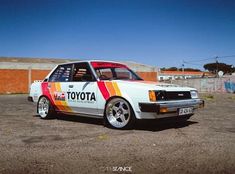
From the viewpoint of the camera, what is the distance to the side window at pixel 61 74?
7337mm

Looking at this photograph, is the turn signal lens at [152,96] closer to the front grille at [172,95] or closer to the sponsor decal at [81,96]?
the front grille at [172,95]

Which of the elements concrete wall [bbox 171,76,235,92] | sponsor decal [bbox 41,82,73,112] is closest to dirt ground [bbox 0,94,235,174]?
sponsor decal [bbox 41,82,73,112]

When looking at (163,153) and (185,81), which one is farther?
(185,81)

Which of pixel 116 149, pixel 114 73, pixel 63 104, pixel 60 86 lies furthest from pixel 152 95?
pixel 60 86

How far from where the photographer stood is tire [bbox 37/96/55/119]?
25.2 ft

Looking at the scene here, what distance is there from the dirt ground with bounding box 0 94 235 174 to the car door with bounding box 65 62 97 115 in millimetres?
521

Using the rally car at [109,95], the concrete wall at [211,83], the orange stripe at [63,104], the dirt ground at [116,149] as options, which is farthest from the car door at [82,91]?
the concrete wall at [211,83]

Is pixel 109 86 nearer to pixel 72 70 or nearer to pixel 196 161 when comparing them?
pixel 72 70

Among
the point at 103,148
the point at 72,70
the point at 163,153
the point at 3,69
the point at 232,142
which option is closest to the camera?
the point at 163,153

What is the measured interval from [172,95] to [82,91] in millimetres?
2067

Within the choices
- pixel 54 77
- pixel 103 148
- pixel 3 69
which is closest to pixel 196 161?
pixel 103 148

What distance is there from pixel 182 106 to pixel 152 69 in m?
35.9

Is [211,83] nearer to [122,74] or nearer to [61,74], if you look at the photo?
[122,74]

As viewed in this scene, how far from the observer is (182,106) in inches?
236
